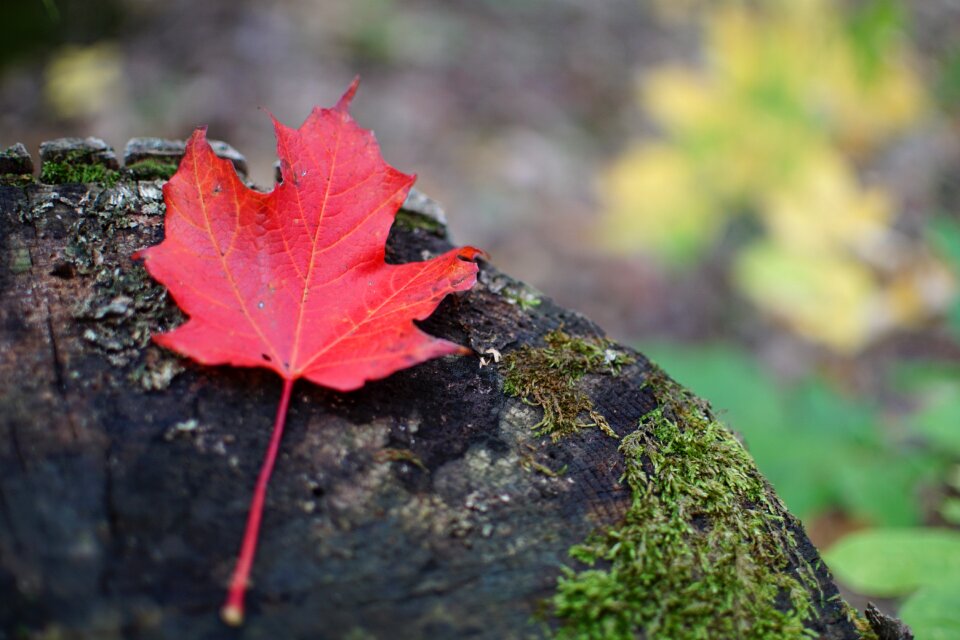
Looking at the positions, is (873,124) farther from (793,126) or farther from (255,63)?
(255,63)

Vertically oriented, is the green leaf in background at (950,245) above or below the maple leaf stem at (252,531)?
above

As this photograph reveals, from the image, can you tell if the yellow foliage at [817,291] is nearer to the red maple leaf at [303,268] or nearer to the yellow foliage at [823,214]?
the yellow foliage at [823,214]

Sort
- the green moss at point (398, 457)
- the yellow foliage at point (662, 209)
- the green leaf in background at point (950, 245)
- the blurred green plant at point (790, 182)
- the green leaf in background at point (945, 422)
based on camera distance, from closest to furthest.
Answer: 1. the green moss at point (398, 457)
2. the green leaf in background at point (945, 422)
3. the green leaf in background at point (950, 245)
4. the blurred green plant at point (790, 182)
5. the yellow foliage at point (662, 209)

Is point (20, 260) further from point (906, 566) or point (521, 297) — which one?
point (906, 566)

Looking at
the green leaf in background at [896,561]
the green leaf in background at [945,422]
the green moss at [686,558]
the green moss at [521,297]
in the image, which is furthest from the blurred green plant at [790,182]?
the green moss at [686,558]

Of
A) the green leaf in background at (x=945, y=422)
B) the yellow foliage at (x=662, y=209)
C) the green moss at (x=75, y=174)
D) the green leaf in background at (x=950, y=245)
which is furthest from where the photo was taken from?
the yellow foliage at (x=662, y=209)

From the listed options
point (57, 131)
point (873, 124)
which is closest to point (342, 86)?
point (57, 131)

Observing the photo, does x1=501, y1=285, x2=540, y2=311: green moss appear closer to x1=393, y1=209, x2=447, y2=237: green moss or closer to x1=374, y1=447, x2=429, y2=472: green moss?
x1=393, y1=209, x2=447, y2=237: green moss
